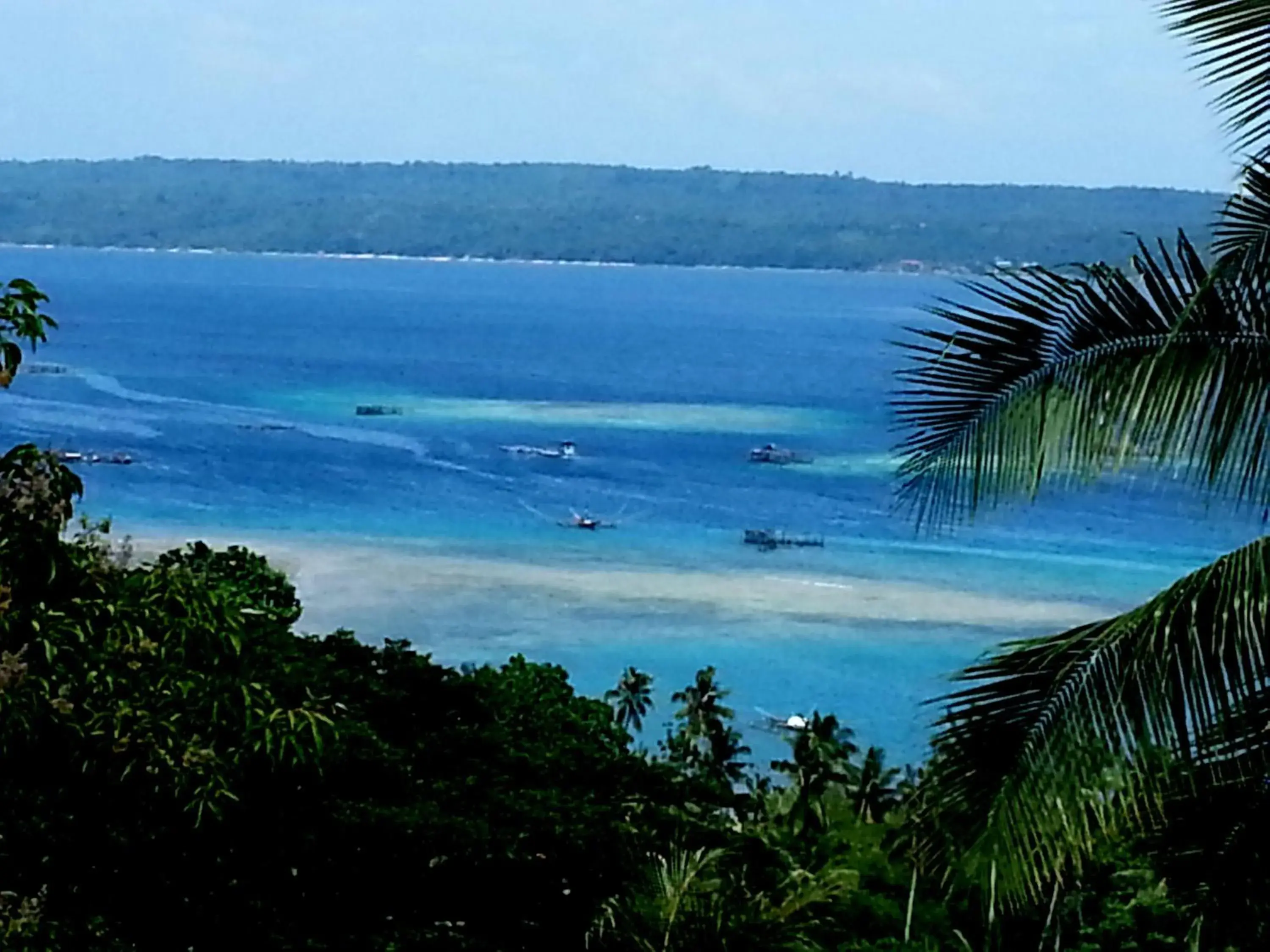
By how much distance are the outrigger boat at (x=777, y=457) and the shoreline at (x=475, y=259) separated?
16.7 feet

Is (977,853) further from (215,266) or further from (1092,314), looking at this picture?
(215,266)

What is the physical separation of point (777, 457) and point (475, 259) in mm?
18556

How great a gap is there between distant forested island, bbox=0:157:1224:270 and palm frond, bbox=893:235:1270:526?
483 cm

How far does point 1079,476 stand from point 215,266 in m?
96.9

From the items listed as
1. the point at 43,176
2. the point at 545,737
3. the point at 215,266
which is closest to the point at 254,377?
the point at 43,176

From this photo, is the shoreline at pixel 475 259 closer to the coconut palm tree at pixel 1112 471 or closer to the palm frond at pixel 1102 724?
the coconut palm tree at pixel 1112 471

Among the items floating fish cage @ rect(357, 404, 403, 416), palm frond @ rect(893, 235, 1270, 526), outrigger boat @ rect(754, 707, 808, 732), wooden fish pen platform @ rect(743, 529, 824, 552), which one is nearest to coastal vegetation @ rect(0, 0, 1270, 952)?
palm frond @ rect(893, 235, 1270, 526)

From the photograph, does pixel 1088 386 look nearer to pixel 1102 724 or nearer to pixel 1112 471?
pixel 1112 471

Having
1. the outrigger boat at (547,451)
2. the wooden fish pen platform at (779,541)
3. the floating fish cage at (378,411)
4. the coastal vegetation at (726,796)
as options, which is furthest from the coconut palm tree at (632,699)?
the floating fish cage at (378,411)

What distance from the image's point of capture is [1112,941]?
611 centimetres

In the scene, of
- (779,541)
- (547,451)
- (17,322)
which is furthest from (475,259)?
(17,322)

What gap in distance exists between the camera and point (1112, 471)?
4.08m

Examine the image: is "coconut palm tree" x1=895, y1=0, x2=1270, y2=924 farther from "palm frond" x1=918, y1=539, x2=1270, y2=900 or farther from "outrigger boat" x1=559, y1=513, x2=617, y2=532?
"outrigger boat" x1=559, y1=513, x2=617, y2=532

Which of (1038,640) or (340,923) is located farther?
(340,923)
